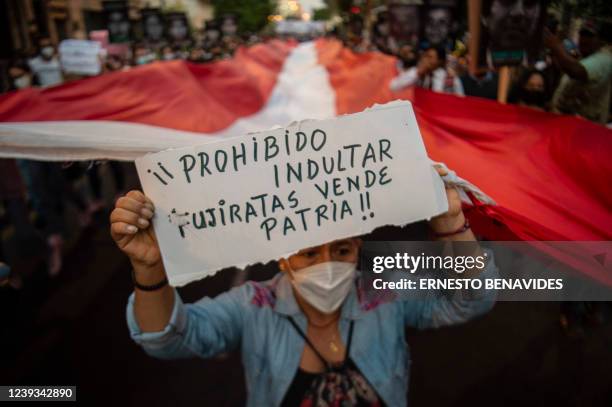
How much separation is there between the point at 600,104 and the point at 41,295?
4873mm

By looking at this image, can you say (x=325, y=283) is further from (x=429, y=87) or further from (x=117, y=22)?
Answer: (x=117, y=22)

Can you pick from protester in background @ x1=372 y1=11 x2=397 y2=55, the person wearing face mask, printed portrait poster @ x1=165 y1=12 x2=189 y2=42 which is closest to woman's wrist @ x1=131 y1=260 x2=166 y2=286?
protester in background @ x1=372 y1=11 x2=397 y2=55

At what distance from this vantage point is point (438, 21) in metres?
7.50

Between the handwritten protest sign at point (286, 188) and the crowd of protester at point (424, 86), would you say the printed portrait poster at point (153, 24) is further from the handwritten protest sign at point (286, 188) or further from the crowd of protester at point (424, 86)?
the handwritten protest sign at point (286, 188)

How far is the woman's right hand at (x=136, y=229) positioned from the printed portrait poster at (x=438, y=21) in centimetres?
667

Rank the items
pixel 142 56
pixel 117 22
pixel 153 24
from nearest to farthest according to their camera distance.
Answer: pixel 117 22, pixel 142 56, pixel 153 24

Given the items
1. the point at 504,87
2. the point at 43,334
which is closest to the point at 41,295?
the point at 43,334

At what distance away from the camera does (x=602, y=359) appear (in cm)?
362

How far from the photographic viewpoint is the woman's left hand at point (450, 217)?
1.61m

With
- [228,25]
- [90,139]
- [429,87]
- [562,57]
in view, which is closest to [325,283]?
[90,139]

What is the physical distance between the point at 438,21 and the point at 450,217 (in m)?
6.68

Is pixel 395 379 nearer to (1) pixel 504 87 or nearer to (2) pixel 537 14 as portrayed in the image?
(2) pixel 537 14

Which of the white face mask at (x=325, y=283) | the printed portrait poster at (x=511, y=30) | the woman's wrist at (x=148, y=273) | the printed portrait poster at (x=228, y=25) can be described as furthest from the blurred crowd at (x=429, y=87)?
the printed portrait poster at (x=228, y=25)

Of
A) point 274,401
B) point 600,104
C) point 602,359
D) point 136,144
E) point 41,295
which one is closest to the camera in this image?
point 274,401
